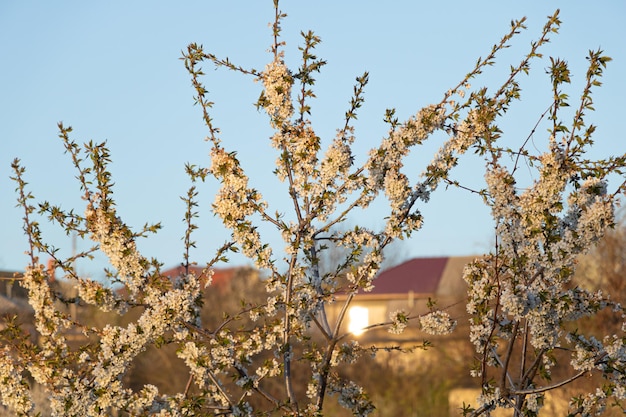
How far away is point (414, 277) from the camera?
4369cm

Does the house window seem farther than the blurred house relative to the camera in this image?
Yes

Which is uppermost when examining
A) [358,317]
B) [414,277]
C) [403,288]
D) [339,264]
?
[414,277]

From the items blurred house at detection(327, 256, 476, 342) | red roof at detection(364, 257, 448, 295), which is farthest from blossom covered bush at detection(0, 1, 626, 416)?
red roof at detection(364, 257, 448, 295)

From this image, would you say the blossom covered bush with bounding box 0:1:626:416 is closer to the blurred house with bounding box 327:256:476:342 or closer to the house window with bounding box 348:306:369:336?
the blurred house with bounding box 327:256:476:342

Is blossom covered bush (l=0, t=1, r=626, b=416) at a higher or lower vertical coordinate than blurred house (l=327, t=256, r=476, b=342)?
lower

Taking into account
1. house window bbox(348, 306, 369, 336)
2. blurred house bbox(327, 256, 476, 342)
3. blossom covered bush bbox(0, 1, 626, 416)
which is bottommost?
blossom covered bush bbox(0, 1, 626, 416)

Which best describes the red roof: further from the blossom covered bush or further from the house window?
the blossom covered bush

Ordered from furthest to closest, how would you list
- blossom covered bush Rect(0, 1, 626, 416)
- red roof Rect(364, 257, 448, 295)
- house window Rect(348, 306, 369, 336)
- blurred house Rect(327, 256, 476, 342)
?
house window Rect(348, 306, 369, 336), red roof Rect(364, 257, 448, 295), blurred house Rect(327, 256, 476, 342), blossom covered bush Rect(0, 1, 626, 416)

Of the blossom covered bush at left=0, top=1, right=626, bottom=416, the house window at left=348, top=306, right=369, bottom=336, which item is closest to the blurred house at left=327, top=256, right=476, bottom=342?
the house window at left=348, top=306, right=369, bottom=336

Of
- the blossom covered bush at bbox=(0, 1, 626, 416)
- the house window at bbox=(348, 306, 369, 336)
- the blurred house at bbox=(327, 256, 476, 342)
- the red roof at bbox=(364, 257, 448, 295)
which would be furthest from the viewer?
the house window at bbox=(348, 306, 369, 336)

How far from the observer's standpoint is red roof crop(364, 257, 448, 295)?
42312 mm

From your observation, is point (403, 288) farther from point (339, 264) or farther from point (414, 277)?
point (339, 264)

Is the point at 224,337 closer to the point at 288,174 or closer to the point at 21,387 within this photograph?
the point at 288,174

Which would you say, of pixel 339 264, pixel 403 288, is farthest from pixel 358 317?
pixel 339 264
